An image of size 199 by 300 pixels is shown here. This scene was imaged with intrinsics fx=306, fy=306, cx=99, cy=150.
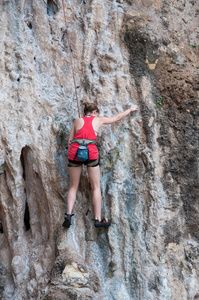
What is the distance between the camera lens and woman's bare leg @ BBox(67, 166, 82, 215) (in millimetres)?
4301

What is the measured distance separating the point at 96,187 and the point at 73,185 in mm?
331

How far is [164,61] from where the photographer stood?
197 inches

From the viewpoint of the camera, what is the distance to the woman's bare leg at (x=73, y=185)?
169 inches

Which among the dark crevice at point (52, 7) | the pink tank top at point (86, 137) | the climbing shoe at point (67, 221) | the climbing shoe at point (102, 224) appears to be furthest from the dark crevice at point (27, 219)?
the dark crevice at point (52, 7)

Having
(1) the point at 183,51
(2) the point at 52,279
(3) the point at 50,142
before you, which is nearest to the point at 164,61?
(1) the point at 183,51

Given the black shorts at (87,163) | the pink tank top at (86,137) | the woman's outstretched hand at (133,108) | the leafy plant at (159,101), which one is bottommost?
the black shorts at (87,163)

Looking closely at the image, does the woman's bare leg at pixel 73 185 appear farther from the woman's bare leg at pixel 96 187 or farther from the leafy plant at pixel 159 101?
the leafy plant at pixel 159 101

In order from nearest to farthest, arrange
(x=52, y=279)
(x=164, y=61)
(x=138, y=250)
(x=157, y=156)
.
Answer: (x=52, y=279) < (x=138, y=250) < (x=157, y=156) < (x=164, y=61)

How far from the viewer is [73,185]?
4.38 metres

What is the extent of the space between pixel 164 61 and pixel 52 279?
3.72m

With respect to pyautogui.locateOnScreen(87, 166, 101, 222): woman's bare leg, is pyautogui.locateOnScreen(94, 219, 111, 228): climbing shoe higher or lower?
Result: lower

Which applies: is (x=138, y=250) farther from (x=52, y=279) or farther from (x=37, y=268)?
(x=37, y=268)

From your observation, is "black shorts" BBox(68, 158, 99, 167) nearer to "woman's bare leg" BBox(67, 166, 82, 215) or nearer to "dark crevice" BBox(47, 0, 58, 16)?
"woman's bare leg" BBox(67, 166, 82, 215)

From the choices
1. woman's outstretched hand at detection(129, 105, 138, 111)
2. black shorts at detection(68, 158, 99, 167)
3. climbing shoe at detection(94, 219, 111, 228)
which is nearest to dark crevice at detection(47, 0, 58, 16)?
woman's outstretched hand at detection(129, 105, 138, 111)
